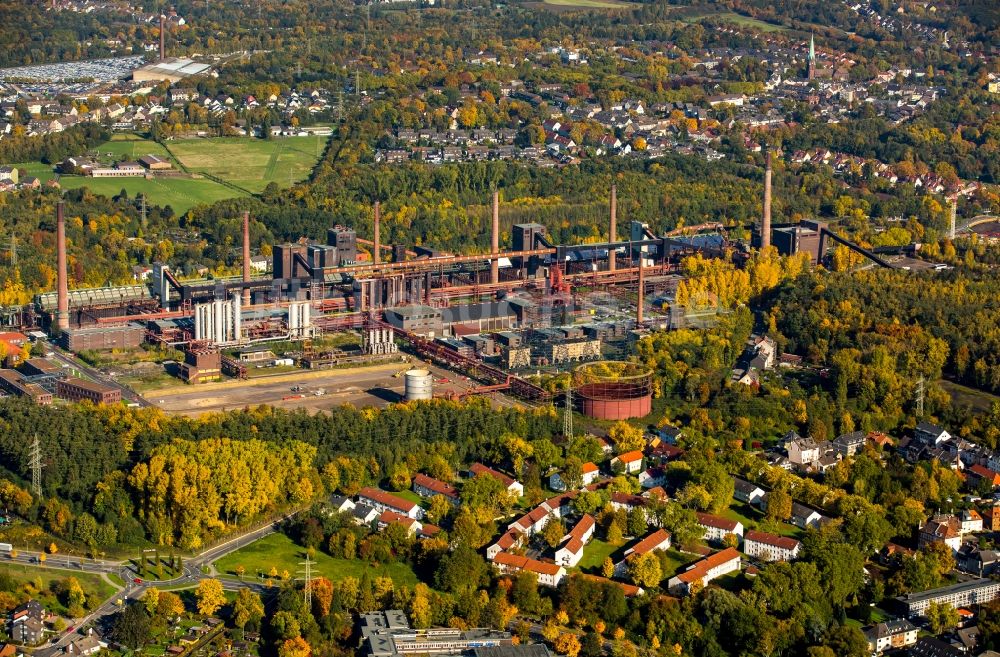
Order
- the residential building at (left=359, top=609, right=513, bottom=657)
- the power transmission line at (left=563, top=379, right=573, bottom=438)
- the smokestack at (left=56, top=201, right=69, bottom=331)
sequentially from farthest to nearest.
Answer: the smokestack at (left=56, top=201, right=69, bottom=331) → the power transmission line at (left=563, top=379, right=573, bottom=438) → the residential building at (left=359, top=609, right=513, bottom=657)

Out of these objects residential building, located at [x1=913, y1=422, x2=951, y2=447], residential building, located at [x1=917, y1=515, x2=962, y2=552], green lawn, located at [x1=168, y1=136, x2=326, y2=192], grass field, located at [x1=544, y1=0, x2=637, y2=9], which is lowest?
residential building, located at [x1=917, y1=515, x2=962, y2=552]

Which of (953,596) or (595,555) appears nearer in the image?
A: (953,596)

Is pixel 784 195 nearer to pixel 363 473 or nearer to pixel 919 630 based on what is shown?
pixel 363 473

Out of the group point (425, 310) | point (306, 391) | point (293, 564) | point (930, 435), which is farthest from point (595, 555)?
point (425, 310)

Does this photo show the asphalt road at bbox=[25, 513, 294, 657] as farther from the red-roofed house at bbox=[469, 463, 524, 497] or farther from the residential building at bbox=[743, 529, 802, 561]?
the residential building at bbox=[743, 529, 802, 561]

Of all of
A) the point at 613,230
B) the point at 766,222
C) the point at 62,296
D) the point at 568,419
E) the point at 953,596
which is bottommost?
the point at 953,596

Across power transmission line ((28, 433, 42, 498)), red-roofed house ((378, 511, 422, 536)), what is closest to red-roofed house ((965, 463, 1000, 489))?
red-roofed house ((378, 511, 422, 536))

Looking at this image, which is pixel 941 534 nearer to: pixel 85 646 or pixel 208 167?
pixel 85 646
